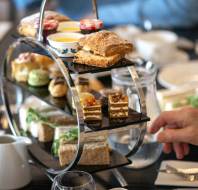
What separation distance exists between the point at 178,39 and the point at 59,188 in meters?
1.33

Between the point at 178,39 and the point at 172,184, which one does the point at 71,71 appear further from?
the point at 178,39

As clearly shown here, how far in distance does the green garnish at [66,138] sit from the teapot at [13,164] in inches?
3.0

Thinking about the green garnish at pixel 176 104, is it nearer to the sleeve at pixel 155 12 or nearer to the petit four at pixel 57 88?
the petit four at pixel 57 88

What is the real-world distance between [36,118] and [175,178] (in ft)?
1.22

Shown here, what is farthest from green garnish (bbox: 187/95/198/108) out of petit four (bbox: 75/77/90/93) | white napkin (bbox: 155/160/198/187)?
petit four (bbox: 75/77/90/93)

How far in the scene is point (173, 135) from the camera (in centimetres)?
116

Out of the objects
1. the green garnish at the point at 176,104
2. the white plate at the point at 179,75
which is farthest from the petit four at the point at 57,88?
the white plate at the point at 179,75

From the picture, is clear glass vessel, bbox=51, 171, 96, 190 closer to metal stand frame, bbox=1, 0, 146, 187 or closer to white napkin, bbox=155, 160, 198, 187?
metal stand frame, bbox=1, 0, 146, 187

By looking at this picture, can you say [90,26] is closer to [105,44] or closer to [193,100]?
[105,44]

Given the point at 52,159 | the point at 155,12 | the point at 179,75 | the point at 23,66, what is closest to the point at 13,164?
the point at 52,159

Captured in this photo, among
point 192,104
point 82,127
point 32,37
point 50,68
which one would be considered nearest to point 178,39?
point 192,104

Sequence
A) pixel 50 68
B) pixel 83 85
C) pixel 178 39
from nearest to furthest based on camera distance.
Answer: pixel 83 85 → pixel 50 68 → pixel 178 39

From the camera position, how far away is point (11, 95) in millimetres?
1518

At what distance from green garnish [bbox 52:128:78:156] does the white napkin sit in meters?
0.20
